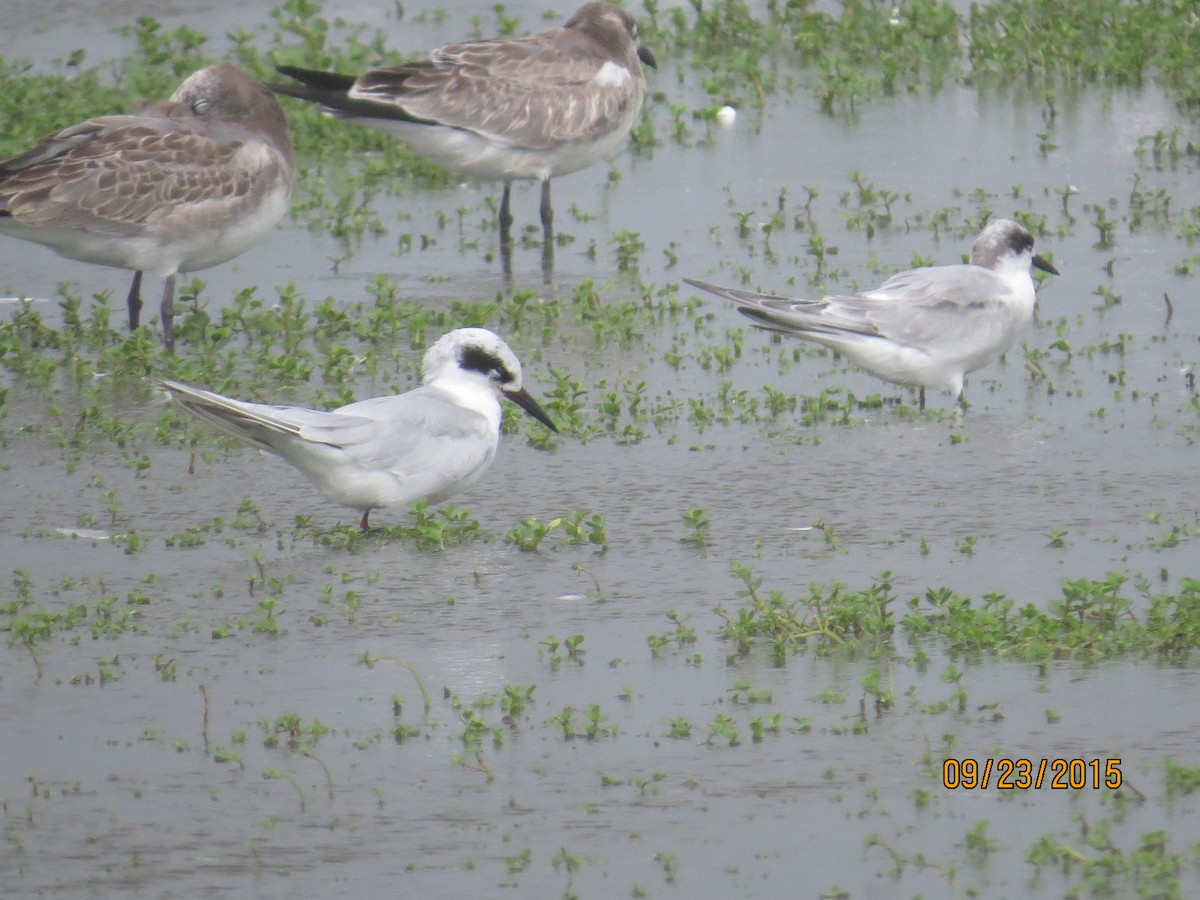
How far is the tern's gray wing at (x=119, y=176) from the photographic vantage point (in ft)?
33.6

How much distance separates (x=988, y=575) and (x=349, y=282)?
565 cm

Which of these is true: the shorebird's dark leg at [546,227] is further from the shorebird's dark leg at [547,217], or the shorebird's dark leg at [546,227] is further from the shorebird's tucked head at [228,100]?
the shorebird's tucked head at [228,100]

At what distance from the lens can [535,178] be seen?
12.9 meters

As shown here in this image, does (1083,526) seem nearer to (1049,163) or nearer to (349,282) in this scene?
(349,282)

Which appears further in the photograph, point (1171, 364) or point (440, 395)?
point (1171, 364)

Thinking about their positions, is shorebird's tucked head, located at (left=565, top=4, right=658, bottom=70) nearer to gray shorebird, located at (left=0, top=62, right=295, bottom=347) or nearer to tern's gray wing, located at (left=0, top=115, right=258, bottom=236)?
gray shorebird, located at (left=0, top=62, right=295, bottom=347)

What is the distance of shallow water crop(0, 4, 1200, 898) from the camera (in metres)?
5.20

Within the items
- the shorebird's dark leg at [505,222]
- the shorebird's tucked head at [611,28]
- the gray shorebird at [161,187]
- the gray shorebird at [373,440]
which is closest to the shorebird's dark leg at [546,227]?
the shorebird's dark leg at [505,222]

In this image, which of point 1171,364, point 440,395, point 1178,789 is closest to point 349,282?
point 440,395

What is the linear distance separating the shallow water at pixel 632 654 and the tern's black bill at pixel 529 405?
0.21m

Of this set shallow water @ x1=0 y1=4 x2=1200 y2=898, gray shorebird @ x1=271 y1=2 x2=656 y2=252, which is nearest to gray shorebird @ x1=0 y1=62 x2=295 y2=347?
shallow water @ x1=0 y1=4 x2=1200 y2=898

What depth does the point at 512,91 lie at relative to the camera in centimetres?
1278

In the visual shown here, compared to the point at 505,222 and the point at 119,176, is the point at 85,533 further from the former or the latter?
the point at 505,222
